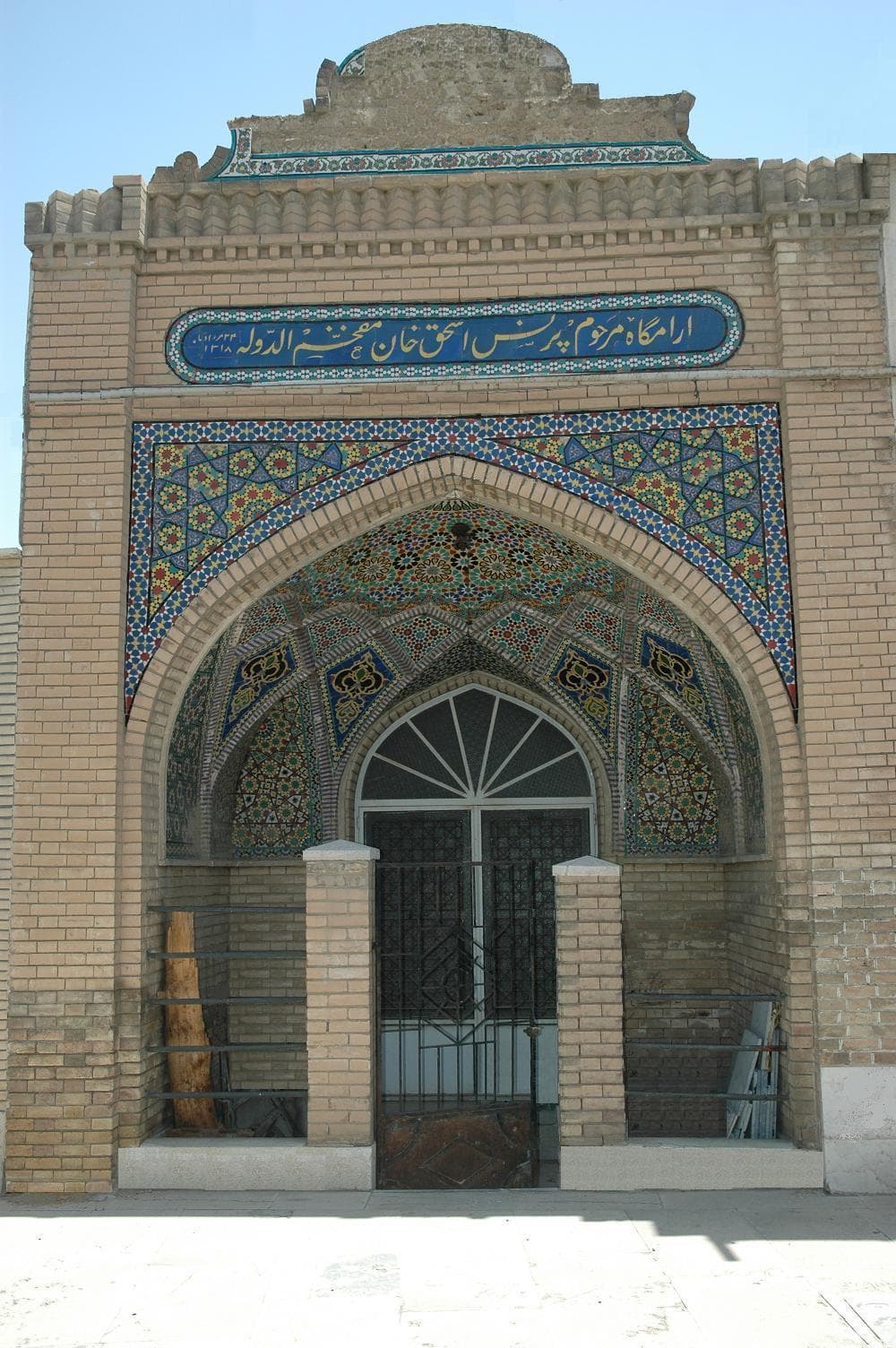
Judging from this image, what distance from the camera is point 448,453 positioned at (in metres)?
6.02

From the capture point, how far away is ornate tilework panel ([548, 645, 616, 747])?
25.1ft

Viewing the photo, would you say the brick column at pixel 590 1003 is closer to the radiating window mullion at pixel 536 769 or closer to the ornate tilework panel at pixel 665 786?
the ornate tilework panel at pixel 665 786

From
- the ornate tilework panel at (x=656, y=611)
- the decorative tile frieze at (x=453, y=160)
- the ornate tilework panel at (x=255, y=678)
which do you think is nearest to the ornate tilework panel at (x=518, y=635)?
the ornate tilework panel at (x=656, y=611)

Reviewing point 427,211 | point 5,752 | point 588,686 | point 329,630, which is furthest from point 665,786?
point 5,752

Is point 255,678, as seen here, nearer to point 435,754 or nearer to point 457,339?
point 435,754

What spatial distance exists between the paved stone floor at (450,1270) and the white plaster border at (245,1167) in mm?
98

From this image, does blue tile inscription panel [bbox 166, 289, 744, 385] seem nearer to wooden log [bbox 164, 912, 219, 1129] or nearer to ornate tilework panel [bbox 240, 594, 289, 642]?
ornate tilework panel [bbox 240, 594, 289, 642]

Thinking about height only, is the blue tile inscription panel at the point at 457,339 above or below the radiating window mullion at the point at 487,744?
above

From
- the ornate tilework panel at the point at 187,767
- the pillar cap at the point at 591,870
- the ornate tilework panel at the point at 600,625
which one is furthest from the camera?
the ornate tilework panel at the point at 600,625

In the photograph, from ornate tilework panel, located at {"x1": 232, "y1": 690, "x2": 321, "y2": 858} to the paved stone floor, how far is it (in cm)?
261

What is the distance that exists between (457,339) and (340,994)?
3.17 meters

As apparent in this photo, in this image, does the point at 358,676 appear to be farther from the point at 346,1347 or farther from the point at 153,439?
the point at 346,1347

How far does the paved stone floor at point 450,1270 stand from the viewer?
397 cm

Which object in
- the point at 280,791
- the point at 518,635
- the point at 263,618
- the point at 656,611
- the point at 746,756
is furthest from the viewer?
the point at 280,791
